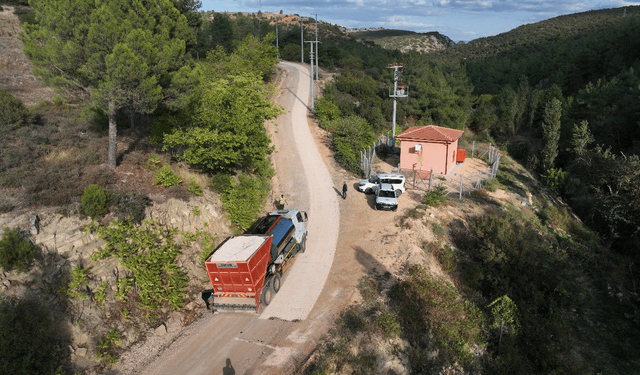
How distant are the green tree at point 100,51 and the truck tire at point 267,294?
9033mm

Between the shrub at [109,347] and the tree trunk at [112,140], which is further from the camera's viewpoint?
the tree trunk at [112,140]

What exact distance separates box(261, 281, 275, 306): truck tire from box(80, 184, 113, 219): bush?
6645mm

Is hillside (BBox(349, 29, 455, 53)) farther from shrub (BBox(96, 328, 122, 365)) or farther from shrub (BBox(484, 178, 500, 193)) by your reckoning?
shrub (BBox(96, 328, 122, 365))

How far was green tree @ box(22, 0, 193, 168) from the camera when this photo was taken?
15.2 metres

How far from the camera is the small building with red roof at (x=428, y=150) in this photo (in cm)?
3058

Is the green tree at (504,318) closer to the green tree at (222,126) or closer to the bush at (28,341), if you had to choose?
the green tree at (222,126)

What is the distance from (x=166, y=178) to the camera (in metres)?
17.8

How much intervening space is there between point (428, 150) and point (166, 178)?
20.7m

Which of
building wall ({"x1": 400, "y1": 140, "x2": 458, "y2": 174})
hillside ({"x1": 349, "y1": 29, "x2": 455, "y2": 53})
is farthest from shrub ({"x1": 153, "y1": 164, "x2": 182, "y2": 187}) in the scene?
hillside ({"x1": 349, "y1": 29, "x2": 455, "y2": 53})

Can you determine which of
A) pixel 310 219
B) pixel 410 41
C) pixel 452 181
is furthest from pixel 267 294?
pixel 410 41

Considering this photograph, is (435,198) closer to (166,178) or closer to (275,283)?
(275,283)

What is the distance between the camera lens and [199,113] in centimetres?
2027

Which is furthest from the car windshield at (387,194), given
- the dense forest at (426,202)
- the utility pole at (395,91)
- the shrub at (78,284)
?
the shrub at (78,284)

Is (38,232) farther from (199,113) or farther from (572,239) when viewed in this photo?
(572,239)
